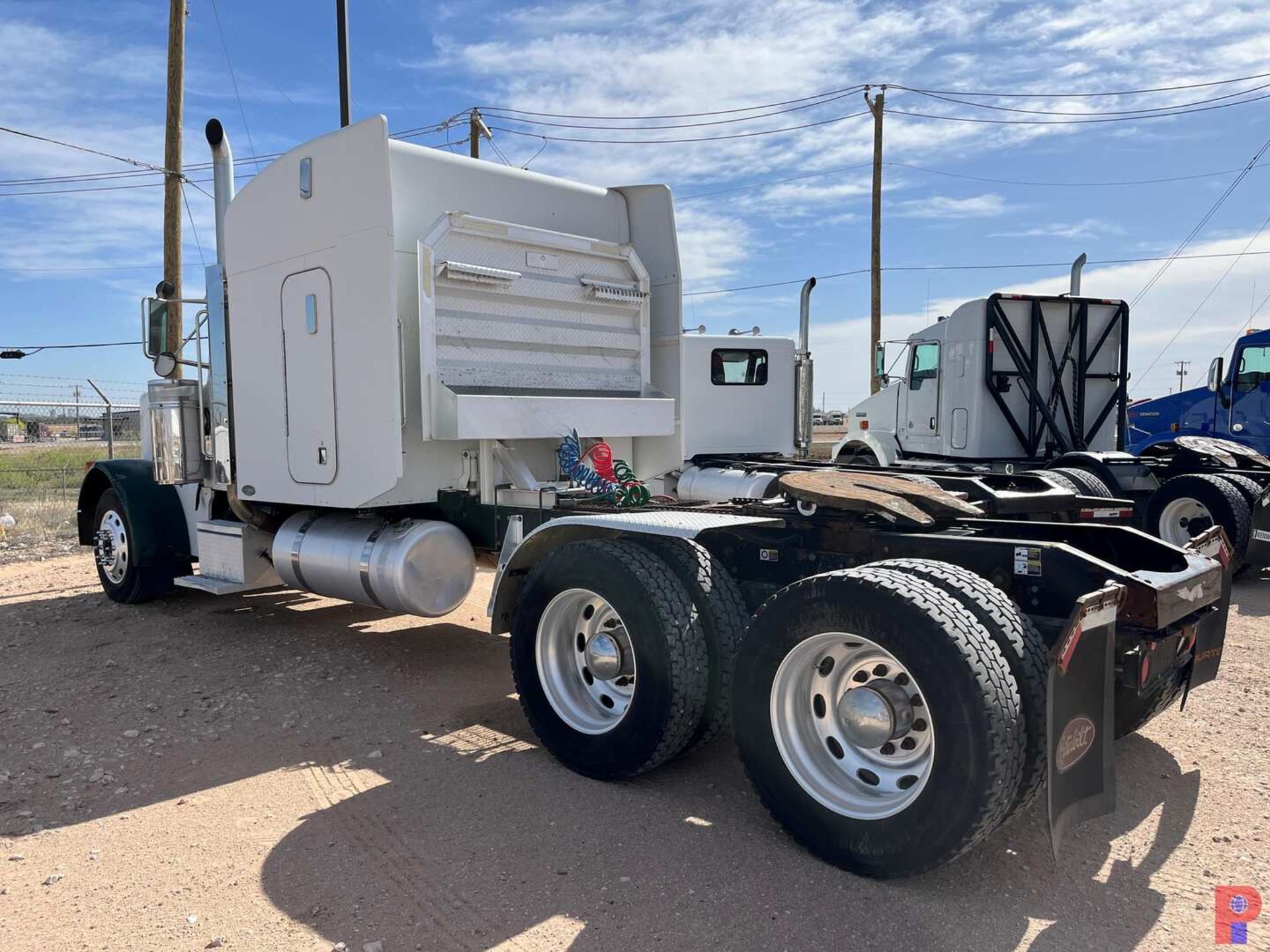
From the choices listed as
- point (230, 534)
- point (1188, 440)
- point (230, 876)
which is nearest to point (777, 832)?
point (230, 876)

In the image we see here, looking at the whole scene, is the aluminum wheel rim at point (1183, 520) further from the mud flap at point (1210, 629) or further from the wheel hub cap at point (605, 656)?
the wheel hub cap at point (605, 656)

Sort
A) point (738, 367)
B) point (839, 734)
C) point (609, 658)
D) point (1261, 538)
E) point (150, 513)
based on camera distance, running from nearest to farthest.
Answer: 1. point (839, 734)
2. point (609, 658)
3. point (150, 513)
4. point (1261, 538)
5. point (738, 367)

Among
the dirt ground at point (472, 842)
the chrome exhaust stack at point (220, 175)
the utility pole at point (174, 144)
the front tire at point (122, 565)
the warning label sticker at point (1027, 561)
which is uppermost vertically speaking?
the utility pole at point (174, 144)

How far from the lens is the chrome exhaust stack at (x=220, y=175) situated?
6895 millimetres

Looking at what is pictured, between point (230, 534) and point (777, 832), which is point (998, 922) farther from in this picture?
point (230, 534)

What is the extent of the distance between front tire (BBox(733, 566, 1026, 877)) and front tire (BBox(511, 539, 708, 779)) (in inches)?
16.6

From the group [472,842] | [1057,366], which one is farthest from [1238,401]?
[472,842]

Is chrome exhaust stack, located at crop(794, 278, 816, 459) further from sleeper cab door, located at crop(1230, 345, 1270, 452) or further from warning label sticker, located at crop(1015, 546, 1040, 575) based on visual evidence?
warning label sticker, located at crop(1015, 546, 1040, 575)

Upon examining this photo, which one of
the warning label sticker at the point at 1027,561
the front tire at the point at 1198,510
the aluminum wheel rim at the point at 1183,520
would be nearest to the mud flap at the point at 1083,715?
the warning label sticker at the point at 1027,561

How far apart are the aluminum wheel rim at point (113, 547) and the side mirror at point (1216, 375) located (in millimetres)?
13477

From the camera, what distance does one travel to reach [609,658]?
4230 mm

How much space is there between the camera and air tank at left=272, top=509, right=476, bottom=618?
571 cm

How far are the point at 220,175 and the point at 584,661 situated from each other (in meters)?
4.96

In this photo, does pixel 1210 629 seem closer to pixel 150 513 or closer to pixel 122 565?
pixel 150 513
